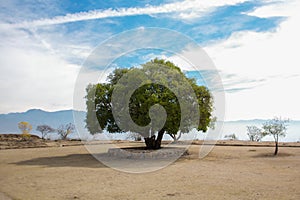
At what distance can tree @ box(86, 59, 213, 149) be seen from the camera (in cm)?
2170

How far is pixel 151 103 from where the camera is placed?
21.4 m

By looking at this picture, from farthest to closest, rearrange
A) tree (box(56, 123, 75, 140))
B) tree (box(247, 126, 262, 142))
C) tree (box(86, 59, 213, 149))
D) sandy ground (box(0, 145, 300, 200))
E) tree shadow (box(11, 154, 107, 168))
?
1. tree (box(56, 123, 75, 140))
2. tree (box(247, 126, 262, 142))
3. tree (box(86, 59, 213, 149))
4. tree shadow (box(11, 154, 107, 168))
5. sandy ground (box(0, 145, 300, 200))

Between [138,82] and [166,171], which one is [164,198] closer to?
[166,171]

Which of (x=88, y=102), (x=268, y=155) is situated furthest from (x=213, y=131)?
(x=88, y=102)

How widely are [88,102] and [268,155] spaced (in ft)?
52.2

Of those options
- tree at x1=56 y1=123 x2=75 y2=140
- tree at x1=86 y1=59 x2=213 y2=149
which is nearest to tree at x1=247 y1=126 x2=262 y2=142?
tree at x1=86 y1=59 x2=213 y2=149

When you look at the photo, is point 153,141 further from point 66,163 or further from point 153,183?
point 153,183

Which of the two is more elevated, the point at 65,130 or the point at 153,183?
the point at 65,130

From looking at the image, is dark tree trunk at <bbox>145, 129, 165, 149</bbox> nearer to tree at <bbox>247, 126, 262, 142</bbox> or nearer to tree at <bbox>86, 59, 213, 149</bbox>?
tree at <bbox>86, 59, 213, 149</bbox>

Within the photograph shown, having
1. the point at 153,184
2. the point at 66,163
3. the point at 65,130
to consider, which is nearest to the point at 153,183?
the point at 153,184

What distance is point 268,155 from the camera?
77.6 feet

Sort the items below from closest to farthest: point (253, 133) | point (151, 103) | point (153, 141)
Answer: point (151, 103) → point (153, 141) → point (253, 133)

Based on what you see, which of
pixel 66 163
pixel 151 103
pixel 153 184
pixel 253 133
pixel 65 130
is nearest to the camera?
pixel 153 184

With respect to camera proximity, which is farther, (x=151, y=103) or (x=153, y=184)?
(x=151, y=103)
